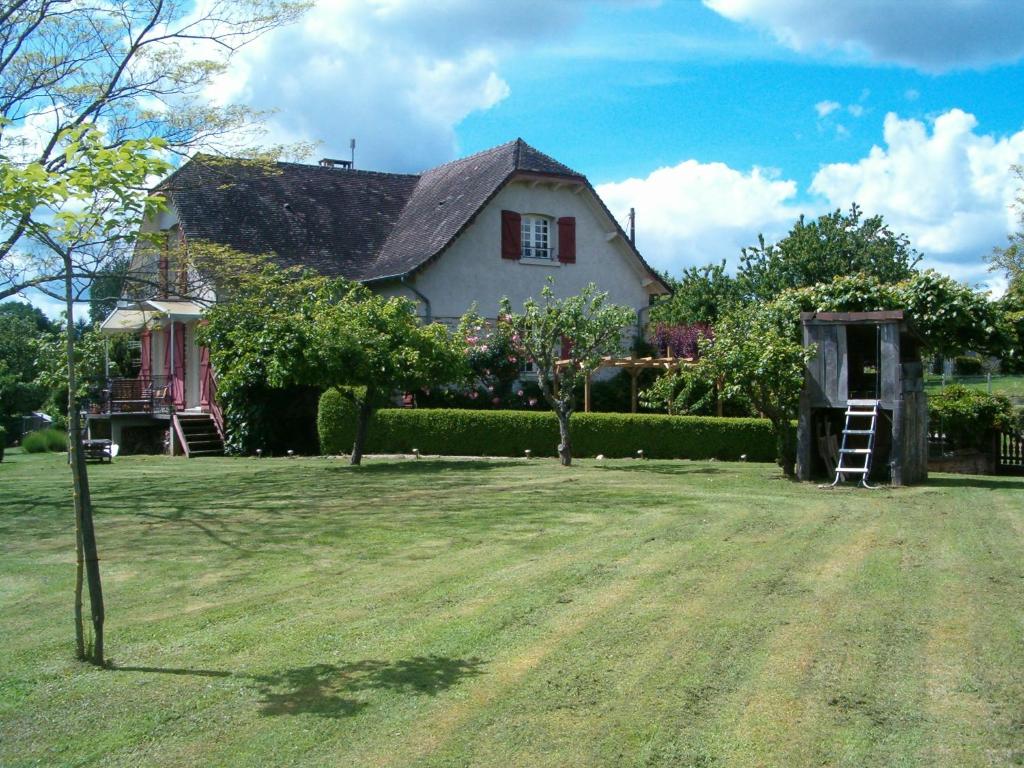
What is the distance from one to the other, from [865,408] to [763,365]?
5.85 feet

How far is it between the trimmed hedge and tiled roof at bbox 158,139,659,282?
5.61 metres

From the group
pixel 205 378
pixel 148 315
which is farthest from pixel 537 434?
pixel 205 378

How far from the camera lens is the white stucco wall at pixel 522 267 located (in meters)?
27.9

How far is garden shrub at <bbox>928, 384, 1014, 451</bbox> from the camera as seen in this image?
67.9 ft

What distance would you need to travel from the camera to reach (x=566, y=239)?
2970 centimetres

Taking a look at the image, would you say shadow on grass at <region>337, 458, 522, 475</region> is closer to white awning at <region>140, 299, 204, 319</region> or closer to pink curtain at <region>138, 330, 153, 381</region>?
white awning at <region>140, 299, 204, 319</region>

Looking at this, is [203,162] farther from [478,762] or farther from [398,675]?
[478,762]

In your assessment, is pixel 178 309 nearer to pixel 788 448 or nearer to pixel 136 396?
pixel 136 396

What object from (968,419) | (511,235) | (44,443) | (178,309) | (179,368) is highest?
(511,235)

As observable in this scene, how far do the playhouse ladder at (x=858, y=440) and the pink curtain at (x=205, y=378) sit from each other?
17405mm

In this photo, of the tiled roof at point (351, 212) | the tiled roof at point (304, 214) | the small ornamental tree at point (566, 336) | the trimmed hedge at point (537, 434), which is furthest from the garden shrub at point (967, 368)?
the small ornamental tree at point (566, 336)

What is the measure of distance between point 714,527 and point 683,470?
7783mm

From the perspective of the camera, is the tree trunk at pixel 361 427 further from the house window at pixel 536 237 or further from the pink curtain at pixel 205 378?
the house window at pixel 536 237

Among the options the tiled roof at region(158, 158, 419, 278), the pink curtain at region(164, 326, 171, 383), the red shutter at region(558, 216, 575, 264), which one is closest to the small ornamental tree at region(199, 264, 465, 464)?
the tiled roof at region(158, 158, 419, 278)
